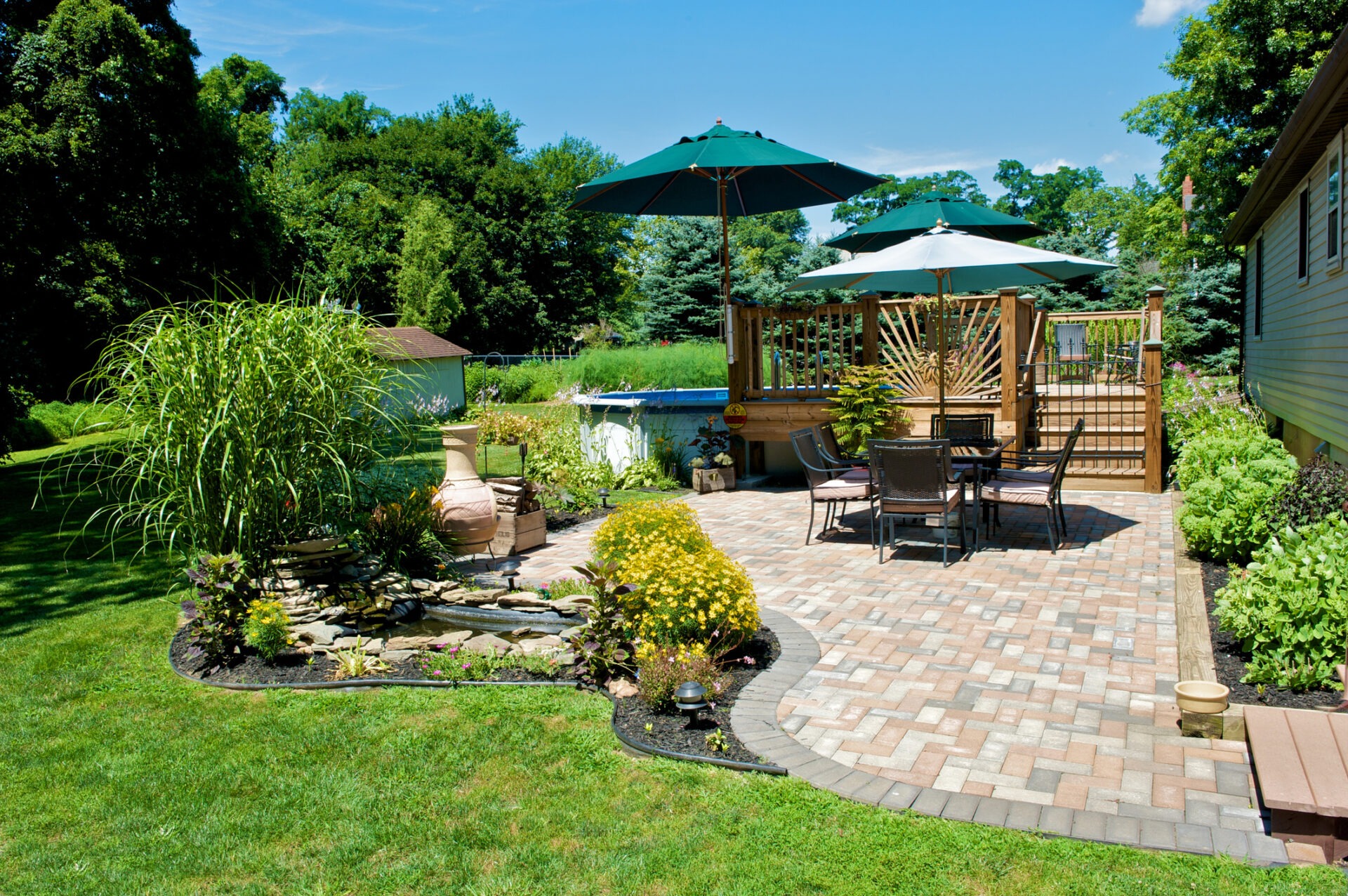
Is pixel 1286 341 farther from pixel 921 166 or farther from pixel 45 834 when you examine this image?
pixel 921 166

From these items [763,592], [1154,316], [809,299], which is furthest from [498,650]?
[809,299]

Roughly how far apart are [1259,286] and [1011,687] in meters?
12.1

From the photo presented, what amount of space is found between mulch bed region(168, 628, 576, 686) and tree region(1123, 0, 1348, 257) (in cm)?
1693

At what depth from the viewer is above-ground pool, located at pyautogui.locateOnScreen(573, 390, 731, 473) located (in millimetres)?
10836

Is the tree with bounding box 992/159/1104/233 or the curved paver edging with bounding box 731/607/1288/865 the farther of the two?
the tree with bounding box 992/159/1104/233

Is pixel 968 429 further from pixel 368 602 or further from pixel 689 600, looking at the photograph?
pixel 368 602

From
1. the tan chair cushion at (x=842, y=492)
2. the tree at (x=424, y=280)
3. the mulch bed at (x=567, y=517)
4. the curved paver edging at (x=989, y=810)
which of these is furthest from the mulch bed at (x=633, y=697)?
the tree at (x=424, y=280)

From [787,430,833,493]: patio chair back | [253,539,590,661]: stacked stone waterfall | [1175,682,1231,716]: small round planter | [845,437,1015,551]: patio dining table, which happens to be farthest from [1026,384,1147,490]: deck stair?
[253,539,590,661]: stacked stone waterfall

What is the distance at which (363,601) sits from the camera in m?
5.34

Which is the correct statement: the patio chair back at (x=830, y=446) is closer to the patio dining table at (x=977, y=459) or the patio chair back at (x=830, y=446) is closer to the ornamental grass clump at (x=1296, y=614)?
the patio dining table at (x=977, y=459)

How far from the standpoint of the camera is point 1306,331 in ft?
27.3

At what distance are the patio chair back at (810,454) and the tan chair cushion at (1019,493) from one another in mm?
1411

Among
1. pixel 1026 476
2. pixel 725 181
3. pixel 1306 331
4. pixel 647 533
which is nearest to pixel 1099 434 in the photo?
pixel 1306 331

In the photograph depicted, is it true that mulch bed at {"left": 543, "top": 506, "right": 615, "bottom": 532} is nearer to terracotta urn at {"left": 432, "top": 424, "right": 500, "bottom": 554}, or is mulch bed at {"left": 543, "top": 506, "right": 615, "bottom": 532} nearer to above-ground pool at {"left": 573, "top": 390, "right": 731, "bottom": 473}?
terracotta urn at {"left": 432, "top": 424, "right": 500, "bottom": 554}
